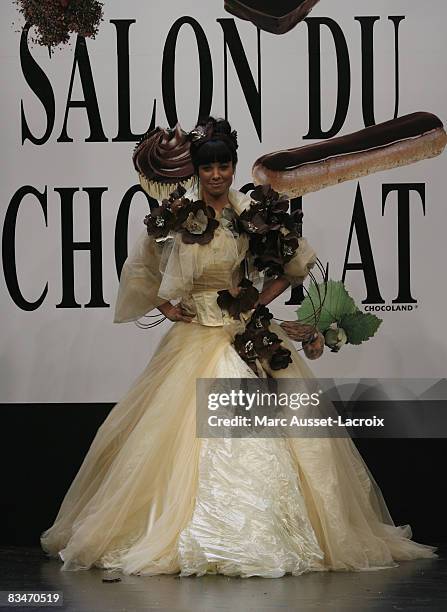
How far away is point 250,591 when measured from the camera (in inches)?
144

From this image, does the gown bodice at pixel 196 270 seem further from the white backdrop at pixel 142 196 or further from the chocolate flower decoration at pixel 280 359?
the white backdrop at pixel 142 196

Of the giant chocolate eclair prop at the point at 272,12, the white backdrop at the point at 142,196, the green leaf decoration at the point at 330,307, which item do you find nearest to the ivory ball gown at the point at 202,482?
the green leaf decoration at the point at 330,307

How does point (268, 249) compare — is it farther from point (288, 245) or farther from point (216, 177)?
point (216, 177)

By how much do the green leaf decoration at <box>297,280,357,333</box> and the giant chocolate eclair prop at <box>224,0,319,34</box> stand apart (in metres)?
1.00

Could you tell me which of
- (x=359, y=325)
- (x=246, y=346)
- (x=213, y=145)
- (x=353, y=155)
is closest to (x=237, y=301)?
(x=246, y=346)

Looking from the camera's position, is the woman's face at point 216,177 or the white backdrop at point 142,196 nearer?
the woman's face at point 216,177

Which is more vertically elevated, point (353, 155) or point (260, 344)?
point (353, 155)

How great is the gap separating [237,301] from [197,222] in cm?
29

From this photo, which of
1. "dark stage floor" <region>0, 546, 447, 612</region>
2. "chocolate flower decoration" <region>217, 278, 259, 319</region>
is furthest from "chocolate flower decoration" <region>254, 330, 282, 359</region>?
"dark stage floor" <region>0, 546, 447, 612</region>

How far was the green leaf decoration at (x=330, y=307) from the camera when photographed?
16.0 ft

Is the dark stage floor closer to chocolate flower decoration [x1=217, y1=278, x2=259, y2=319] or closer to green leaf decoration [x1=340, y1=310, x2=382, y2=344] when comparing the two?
chocolate flower decoration [x1=217, y1=278, x2=259, y2=319]

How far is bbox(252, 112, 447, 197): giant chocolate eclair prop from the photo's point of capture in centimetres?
504

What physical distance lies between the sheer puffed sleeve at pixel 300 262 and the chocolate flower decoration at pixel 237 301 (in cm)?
17

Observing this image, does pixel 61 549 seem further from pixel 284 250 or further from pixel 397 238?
pixel 397 238
